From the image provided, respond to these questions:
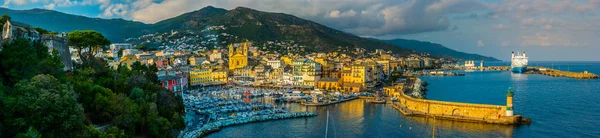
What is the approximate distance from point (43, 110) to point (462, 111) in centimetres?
2753

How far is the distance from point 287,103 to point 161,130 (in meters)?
24.6

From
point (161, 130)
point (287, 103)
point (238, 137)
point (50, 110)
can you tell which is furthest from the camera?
point (287, 103)

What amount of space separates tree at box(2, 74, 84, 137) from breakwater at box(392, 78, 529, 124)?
79.2 feet

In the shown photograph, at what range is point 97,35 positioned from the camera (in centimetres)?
3234

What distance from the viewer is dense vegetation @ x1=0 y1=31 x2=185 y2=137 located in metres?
12.8

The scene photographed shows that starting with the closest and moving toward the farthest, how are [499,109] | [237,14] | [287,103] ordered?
→ [499,109]
[287,103]
[237,14]

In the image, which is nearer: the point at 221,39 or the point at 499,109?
the point at 499,109

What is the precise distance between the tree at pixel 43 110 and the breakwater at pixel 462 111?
2414 cm

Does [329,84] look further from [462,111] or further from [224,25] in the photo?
[224,25]

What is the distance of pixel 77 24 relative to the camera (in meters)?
152

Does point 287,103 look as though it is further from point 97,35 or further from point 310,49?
point 310,49

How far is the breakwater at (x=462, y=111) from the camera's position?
96.7 feet

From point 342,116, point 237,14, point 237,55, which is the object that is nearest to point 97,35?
point 342,116

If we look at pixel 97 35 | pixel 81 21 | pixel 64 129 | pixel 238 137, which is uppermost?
pixel 81 21
